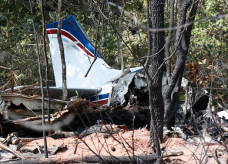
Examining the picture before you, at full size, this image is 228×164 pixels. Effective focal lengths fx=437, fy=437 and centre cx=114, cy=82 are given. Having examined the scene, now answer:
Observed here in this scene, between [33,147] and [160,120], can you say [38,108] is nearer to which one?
[33,147]

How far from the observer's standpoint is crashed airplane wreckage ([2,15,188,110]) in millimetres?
11219

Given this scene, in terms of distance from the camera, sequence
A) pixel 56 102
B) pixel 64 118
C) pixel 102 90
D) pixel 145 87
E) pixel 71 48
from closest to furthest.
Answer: pixel 64 118
pixel 56 102
pixel 145 87
pixel 102 90
pixel 71 48

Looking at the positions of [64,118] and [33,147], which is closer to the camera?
[33,147]

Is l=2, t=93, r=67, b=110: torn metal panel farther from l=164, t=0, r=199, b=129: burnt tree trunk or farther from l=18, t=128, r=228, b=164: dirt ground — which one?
l=164, t=0, r=199, b=129: burnt tree trunk

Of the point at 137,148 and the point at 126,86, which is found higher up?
the point at 126,86

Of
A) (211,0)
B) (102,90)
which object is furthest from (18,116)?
(211,0)

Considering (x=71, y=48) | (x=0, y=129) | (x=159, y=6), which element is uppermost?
(x=159, y=6)

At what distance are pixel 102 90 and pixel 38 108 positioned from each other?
294cm

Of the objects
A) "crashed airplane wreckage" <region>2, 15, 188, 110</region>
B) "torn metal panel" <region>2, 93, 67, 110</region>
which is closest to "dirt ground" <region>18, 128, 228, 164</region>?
"torn metal panel" <region>2, 93, 67, 110</region>

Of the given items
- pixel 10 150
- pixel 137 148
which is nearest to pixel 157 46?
pixel 137 148

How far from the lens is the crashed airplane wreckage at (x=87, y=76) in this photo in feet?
36.8

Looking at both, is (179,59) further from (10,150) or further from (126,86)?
(126,86)

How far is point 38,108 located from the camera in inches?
369

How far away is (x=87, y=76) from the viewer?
43.2 feet
